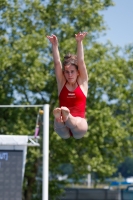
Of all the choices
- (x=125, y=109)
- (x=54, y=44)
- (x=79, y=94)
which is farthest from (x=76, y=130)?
(x=125, y=109)

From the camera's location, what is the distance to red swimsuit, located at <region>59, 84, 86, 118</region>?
9305 mm

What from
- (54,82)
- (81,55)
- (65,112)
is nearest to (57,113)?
(65,112)

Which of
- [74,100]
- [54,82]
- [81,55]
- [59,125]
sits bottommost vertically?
[59,125]

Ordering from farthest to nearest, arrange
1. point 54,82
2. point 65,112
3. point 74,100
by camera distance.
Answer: point 54,82
point 74,100
point 65,112

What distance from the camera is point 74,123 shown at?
361 inches

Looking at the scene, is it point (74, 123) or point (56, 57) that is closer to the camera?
point (74, 123)

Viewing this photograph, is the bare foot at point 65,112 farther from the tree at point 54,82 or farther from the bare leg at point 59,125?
the tree at point 54,82

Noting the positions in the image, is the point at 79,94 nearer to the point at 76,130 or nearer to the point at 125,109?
the point at 76,130

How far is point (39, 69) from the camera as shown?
2362 cm

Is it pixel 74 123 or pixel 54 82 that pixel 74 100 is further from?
pixel 54 82

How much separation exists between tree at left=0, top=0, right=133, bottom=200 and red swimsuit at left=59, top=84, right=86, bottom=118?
13619 mm

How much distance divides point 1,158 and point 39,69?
11382 mm

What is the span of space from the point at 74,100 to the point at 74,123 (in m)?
0.39

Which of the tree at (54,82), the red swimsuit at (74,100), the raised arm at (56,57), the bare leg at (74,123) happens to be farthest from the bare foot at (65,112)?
the tree at (54,82)
